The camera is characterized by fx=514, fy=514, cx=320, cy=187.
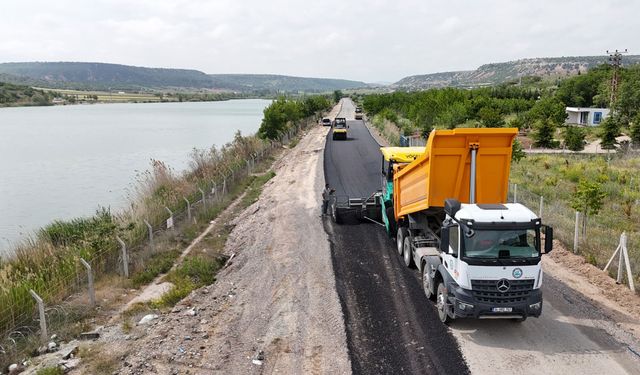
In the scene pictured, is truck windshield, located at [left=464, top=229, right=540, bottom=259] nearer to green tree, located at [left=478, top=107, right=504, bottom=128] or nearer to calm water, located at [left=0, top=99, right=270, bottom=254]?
calm water, located at [left=0, top=99, right=270, bottom=254]

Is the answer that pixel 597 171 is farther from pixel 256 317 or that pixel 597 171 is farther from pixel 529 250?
pixel 256 317

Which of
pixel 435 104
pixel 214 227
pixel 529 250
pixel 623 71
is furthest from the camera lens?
pixel 623 71

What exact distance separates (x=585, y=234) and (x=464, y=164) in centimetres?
717

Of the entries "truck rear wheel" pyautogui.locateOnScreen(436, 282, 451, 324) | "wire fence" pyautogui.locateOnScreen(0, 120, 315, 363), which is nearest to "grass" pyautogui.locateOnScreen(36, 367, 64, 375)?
"wire fence" pyautogui.locateOnScreen(0, 120, 315, 363)

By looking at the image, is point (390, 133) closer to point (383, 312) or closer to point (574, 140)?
point (574, 140)

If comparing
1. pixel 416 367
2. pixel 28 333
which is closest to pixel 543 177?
pixel 416 367

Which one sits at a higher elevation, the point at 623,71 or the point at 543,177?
the point at 623,71

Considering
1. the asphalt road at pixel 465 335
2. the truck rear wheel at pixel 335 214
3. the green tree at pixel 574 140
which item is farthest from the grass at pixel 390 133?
the asphalt road at pixel 465 335

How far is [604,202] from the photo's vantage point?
26031mm

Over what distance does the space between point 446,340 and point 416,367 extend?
1298 millimetres

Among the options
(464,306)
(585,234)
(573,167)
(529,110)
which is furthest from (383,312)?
(529,110)

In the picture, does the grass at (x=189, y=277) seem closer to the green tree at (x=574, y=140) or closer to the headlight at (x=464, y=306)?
the headlight at (x=464, y=306)

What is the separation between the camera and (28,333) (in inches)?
423

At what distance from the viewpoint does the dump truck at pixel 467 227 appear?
9750 millimetres
